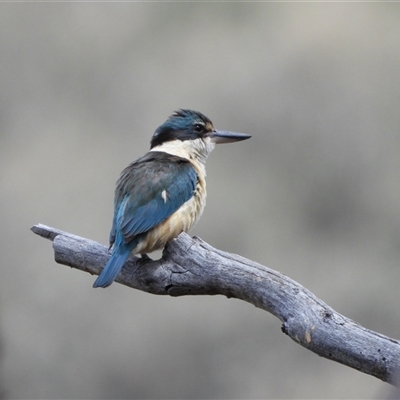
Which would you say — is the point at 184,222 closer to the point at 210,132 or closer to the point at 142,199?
the point at 142,199

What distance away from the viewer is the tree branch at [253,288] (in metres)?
1.40

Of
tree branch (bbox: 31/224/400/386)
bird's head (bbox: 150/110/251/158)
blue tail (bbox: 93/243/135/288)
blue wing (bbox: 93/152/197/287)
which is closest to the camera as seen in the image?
tree branch (bbox: 31/224/400/386)

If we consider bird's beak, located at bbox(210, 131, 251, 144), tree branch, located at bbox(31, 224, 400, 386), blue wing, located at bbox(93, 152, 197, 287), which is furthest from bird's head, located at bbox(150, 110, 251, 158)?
tree branch, located at bbox(31, 224, 400, 386)

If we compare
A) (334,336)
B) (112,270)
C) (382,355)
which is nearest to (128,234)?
(112,270)

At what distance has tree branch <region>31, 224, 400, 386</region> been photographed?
4.59 feet

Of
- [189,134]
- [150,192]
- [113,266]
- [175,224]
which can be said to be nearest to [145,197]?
[150,192]

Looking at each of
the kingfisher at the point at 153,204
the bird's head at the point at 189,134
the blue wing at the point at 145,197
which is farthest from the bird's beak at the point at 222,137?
the blue wing at the point at 145,197

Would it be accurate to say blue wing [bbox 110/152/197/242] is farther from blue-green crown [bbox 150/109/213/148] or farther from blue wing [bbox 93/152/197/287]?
blue-green crown [bbox 150/109/213/148]

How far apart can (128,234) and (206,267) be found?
1.13 ft

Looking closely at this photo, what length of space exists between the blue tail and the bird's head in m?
0.70

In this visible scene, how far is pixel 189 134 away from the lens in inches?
99.7

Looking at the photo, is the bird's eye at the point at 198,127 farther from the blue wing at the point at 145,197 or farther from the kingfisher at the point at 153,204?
the blue wing at the point at 145,197

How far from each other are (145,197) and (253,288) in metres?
0.60

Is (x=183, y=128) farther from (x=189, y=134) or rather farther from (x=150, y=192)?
(x=150, y=192)
